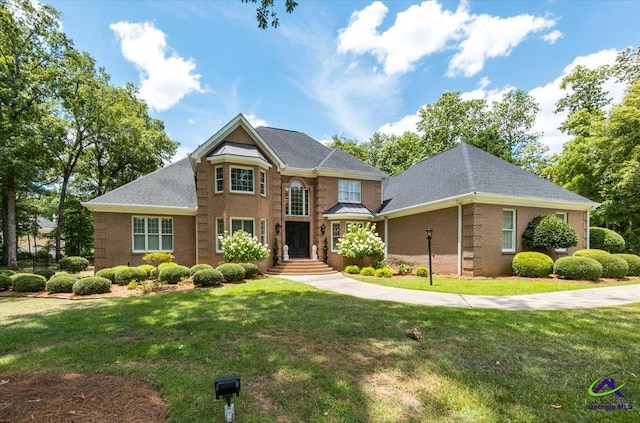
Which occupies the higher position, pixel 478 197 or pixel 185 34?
pixel 185 34

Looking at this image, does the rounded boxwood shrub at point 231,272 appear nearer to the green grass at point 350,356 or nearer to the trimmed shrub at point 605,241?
the green grass at point 350,356

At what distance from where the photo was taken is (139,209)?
48.8ft

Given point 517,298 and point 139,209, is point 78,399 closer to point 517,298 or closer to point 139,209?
point 517,298

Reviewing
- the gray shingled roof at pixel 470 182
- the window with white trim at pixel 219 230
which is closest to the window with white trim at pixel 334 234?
the gray shingled roof at pixel 470 182

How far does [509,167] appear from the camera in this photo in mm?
15742

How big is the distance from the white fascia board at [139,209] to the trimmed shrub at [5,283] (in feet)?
13.3

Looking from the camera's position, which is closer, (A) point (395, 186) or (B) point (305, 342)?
(B) point (305, 342)

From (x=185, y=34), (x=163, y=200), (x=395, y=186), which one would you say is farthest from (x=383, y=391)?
(x=395, y=186)

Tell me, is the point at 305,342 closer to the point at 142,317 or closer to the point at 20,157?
the point at 142,317

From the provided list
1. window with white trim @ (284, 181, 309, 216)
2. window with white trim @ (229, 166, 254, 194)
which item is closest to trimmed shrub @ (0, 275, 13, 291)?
window with white trim @ (229, 166, 254, 194)

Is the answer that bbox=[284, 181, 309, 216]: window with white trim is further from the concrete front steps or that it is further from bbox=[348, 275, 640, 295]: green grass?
bbox=[348, 275, 640, 295]: green grass

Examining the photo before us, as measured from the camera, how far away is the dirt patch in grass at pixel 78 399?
2.73 meters

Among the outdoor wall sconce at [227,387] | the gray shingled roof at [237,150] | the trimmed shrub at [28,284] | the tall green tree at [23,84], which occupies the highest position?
the tall green tree at [23,84]

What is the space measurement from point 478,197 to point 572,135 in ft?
74.5
